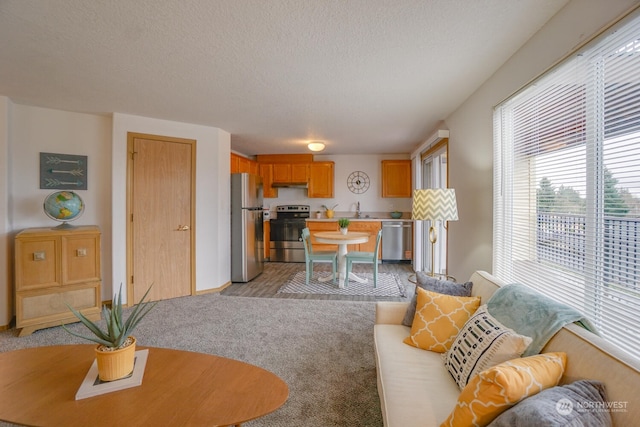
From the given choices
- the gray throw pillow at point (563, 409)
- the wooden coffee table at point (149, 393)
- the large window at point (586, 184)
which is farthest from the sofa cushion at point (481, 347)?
the wooden coffee table at point (149, 393)

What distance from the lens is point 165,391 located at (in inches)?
47.2

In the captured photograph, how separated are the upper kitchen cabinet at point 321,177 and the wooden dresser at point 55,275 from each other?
4.18 metres

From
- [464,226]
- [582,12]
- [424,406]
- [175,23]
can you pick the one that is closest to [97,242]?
[175,23]

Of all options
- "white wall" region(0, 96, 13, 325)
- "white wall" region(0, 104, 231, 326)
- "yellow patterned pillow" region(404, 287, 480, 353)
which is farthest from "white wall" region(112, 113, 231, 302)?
"yellow patterned pillow" region(404, 287, 480, 353)

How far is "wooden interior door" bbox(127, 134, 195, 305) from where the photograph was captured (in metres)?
3.62

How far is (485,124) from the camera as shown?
2.57 metres

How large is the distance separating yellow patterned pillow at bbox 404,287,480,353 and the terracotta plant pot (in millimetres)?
1461

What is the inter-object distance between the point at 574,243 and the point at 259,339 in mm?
2444

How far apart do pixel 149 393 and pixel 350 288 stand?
10.9ft

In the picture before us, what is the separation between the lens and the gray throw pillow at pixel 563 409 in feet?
2.39

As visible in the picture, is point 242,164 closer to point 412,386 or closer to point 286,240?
point 286,240

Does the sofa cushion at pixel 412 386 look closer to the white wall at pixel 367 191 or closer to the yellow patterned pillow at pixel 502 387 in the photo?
the yellow patterned pillow at pixel 502 387

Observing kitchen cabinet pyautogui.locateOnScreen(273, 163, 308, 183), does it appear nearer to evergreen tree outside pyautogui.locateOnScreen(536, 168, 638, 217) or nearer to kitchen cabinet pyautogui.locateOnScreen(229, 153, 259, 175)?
kitchen cabinet pyautogui.locateOnScreen(229, 153, 259, 175)

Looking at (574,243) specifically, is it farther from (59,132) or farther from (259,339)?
(59,132)
